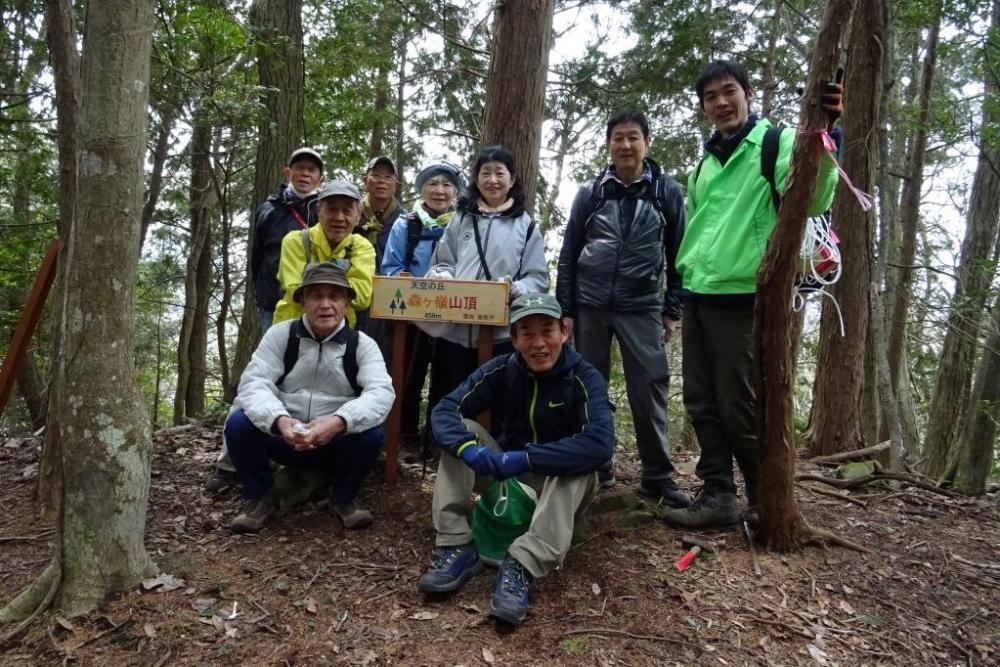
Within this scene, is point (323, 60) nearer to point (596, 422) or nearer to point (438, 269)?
point (438, 269)

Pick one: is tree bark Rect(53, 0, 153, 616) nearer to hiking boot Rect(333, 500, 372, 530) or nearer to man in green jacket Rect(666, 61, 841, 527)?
hiking boot Rect(333, 500, 372, 530)

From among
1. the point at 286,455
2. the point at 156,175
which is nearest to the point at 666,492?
the point at 286,455

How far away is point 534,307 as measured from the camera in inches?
134

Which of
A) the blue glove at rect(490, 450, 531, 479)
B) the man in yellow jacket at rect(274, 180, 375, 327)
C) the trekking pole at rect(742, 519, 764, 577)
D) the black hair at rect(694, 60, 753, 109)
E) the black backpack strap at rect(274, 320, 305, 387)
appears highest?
the black hair at rect(694, 60, 753, 109)

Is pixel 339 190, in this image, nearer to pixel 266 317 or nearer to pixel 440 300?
pixel 440 300

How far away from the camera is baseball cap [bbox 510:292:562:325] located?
3.40 meters

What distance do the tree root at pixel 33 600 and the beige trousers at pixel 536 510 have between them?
6.18 ft

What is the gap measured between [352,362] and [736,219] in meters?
2.46

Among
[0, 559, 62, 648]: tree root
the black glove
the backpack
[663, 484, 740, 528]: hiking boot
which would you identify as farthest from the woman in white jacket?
[0, 559, 62, 648]: tree root

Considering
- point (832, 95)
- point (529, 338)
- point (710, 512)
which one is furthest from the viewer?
point (710, 512)

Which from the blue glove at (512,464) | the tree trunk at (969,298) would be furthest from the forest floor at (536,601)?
the tree trunk at (969,298)

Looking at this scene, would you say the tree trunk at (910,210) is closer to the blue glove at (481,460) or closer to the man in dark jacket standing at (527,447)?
the man in dark jacket standing at (527,447)

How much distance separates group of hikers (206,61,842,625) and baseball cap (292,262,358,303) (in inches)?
0.6

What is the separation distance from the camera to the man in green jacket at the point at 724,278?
11.6 ft
